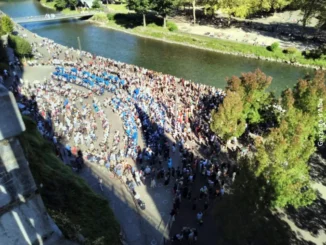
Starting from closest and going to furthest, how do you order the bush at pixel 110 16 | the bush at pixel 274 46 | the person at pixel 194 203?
the person at pixel 194 203 < the bush at pixel 274 46 < the bush at pixel 110 16

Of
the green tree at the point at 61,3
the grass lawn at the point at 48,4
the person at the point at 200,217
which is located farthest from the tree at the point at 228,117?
the grass lawn at the point at 48,4

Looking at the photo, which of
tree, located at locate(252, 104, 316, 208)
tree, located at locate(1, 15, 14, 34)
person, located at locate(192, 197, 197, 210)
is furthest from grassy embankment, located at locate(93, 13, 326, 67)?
person, located at locate(192, 197, 197, 210)

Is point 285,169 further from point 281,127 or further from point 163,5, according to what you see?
point 163,5

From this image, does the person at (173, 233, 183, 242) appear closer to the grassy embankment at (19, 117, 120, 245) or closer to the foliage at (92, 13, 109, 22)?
the grassy embankment at (19, 117, 120, 245)

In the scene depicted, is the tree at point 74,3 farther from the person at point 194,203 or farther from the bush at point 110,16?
the person at point 194,203

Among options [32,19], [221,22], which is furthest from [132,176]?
[32,19]

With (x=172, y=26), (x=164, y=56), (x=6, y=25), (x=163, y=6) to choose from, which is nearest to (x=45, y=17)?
(x=6, y=25)
